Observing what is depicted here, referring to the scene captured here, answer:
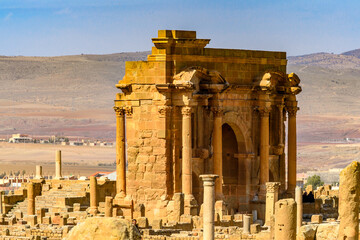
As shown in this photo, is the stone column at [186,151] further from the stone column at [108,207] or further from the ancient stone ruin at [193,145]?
the stone column at [108,207]

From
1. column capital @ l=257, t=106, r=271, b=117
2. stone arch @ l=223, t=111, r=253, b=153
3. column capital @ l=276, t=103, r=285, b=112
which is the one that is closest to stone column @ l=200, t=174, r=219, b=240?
stone arch @ l=223, t=111, r=253, b=153

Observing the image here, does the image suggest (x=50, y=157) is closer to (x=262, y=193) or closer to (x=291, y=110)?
(x=291, y=110)

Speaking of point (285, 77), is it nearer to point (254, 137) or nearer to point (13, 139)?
point (254, 137)

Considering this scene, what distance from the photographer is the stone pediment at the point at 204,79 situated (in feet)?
140

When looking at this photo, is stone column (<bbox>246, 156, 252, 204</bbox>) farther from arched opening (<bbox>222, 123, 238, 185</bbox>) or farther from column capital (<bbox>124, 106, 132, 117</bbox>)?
column capital (<bbox>124, 106, 132, 117</bbox>)

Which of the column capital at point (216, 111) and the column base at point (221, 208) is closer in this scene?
the column base at point (221, 208)

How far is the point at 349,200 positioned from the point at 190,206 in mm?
17437

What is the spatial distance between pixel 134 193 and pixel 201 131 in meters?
3.25

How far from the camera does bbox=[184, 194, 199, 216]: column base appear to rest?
41562mm

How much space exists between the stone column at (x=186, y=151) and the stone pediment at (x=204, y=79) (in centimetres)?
99

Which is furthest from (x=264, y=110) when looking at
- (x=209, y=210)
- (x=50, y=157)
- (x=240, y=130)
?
(x=50, y=157)

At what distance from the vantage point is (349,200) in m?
24.5

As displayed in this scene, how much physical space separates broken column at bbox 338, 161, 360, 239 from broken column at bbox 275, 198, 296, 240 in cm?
158

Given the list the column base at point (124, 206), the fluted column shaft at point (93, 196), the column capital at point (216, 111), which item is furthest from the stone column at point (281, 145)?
the fluted column shaft at point (93, 196)
